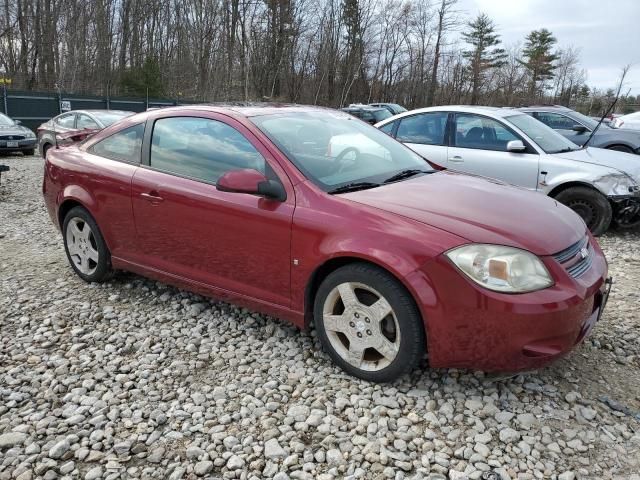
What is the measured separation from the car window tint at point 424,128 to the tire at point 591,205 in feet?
5.64

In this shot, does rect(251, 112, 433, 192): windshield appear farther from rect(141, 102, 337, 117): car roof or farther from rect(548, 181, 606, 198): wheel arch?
rect(548, 181, 606, 198): wheel arch

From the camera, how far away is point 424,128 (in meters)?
7.04

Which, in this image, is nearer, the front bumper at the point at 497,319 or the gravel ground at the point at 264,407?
→ the gravel ground at the point at 264,407

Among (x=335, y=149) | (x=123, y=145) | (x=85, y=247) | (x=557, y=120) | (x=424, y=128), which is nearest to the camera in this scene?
(x=335, y=149)

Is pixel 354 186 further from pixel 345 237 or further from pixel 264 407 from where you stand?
pixel 264 407

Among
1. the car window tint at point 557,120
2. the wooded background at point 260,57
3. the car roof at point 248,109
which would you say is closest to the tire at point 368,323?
the car roof at point 248,109

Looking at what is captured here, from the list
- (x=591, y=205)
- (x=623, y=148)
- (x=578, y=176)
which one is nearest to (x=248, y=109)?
(x=578, y=176)

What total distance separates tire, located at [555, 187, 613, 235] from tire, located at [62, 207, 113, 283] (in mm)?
5000

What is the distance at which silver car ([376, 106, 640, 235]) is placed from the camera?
591 centimetres

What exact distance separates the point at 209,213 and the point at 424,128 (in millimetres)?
4496

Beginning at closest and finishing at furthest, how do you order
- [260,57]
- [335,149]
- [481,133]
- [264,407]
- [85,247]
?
[264,407] → [335,149] → [85,247] → [481,133] → [260,57]

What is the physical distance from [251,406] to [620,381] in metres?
2.13

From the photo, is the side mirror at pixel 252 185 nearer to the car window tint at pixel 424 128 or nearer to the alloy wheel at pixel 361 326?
the alloy wheel at pixel 361 326

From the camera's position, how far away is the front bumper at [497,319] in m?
2.46
